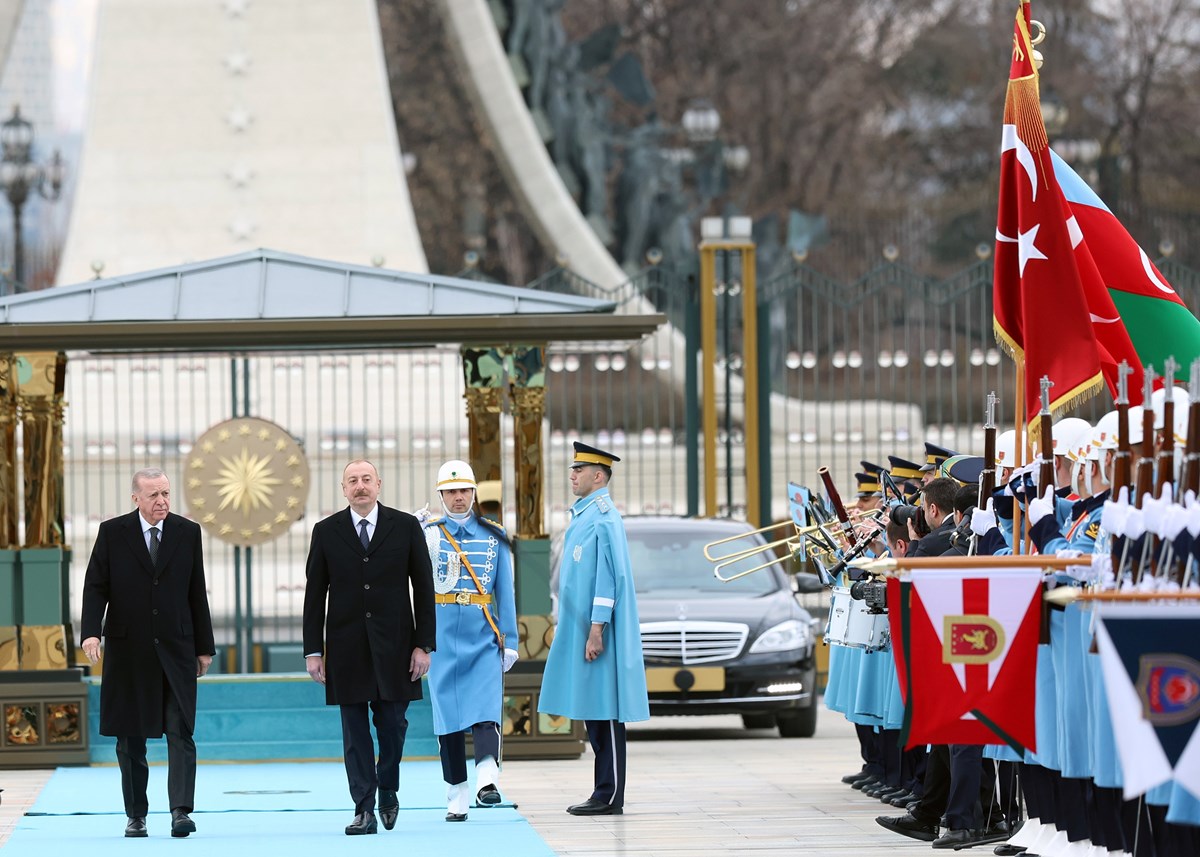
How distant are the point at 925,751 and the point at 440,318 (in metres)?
4.05

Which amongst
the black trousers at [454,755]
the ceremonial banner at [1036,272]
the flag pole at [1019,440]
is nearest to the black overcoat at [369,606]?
the black trousers at [454,755]

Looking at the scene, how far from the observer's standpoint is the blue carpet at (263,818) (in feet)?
31.9

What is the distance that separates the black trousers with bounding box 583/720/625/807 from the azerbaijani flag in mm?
2893

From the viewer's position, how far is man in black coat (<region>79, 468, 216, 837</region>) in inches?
396

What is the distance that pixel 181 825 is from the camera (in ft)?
32.9

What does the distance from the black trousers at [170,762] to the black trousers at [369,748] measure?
2.28ft

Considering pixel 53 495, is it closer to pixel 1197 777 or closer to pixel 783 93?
pixel 1197 777

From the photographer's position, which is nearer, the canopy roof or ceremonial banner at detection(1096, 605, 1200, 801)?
ceremonial banner at detection(1096, 605, 1200, 801)

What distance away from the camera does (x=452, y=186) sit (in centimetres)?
4700

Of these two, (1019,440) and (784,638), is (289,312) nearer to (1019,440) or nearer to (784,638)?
(784,638)

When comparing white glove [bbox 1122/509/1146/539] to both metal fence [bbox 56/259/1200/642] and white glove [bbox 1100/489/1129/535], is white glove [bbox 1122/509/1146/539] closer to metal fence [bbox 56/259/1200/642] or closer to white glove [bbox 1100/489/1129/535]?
white glove [bbox 1100/489/1129/535]

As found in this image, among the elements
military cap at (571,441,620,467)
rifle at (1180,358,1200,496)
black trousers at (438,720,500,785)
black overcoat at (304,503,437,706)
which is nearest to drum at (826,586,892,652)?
military cap at (571,441,620,467)

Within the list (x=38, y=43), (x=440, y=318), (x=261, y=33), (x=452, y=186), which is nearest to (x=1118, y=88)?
(x=452, y=186)

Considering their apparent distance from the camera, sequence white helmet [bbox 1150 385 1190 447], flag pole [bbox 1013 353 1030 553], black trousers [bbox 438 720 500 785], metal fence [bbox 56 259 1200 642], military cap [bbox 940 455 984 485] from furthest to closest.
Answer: metal fence [bbox 56 259 1200 642], black trousers [bbox 438 720 500 785], military cap [bbox 940 455 984 485], flag pole [bbox 1013 353 1030 553], white helmet [bbox 1150 385 1190 447]
